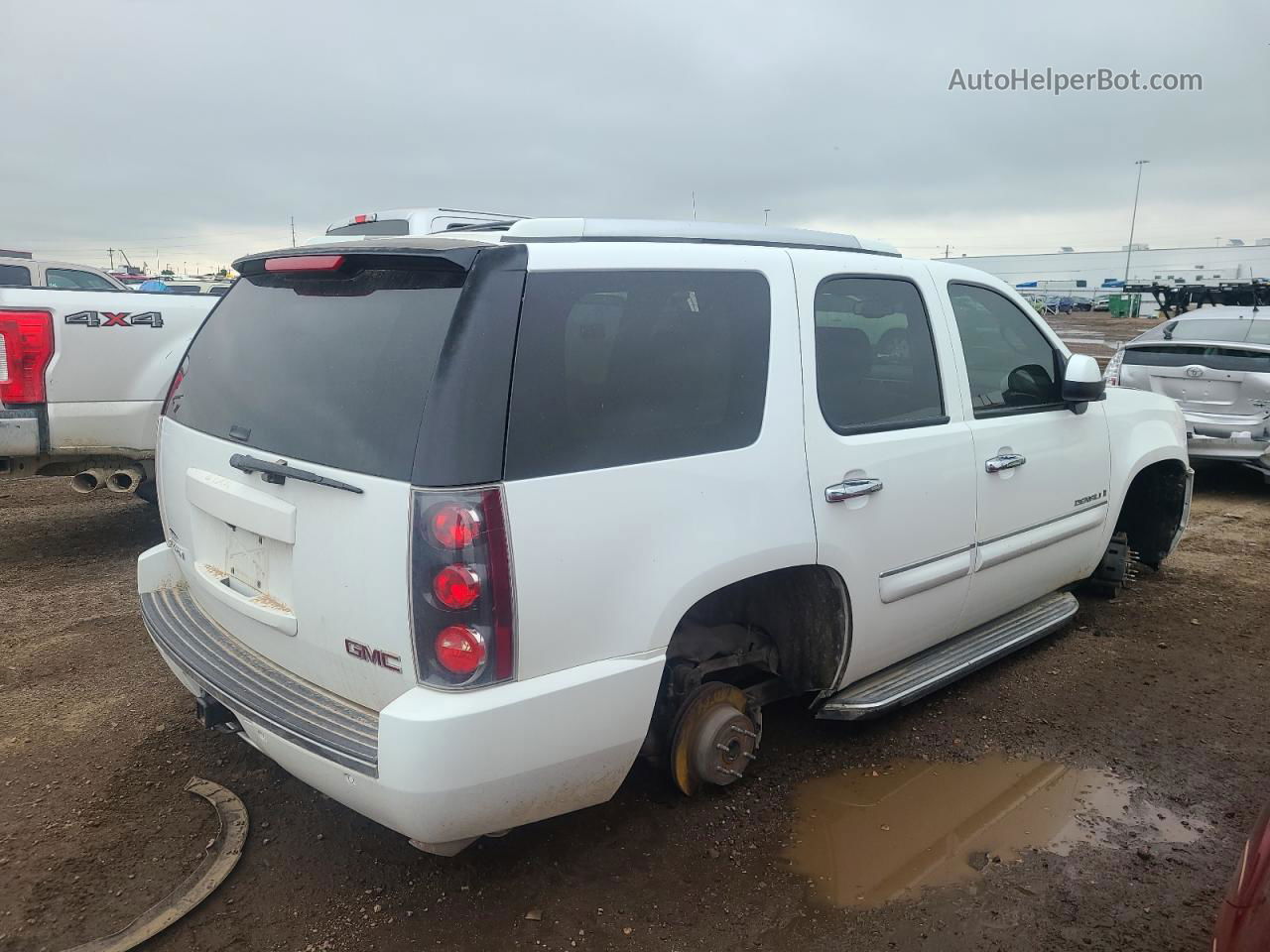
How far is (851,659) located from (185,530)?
231 cm

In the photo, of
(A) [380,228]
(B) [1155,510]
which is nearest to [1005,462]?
(B) [1155,510]

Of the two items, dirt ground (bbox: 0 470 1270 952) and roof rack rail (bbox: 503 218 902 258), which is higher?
roof rack rail (bbox: 503 218 902 258)

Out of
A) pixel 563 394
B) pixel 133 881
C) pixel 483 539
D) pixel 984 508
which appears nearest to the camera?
pixel 483 539

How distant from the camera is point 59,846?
113 inches

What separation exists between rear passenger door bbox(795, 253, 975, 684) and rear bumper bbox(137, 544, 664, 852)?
92 cm

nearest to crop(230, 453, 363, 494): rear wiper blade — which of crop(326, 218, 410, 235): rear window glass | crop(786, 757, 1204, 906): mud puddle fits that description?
crop(786, 757, 1204, 906): mud puddle

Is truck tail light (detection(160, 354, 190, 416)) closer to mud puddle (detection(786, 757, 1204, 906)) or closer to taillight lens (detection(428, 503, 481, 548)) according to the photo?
taillight lens (detection(428, 503, 481, 548))

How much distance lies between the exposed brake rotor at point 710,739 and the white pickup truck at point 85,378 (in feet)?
13.7

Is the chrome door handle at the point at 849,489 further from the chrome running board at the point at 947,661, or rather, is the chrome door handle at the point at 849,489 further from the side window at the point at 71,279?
the side window at the point at 71,279

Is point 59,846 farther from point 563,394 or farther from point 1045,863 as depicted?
point 1045,863

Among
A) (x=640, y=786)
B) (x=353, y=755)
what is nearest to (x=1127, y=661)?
(x=640, y=786)

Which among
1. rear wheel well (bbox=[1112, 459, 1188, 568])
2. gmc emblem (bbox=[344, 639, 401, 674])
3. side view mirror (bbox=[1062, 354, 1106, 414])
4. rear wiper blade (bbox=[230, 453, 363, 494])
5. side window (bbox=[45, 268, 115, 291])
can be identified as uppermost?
side window (bbox=[45, 268, 115, 291])

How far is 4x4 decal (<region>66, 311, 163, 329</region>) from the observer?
5.31m

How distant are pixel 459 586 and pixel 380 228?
8.04 m
